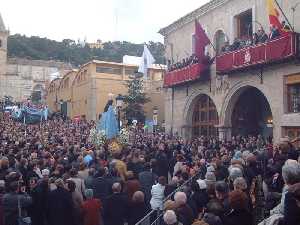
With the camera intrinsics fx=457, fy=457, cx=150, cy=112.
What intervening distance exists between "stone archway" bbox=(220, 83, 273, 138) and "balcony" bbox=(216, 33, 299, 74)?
177 centimetres

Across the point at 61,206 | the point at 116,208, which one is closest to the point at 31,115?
the point at 116,208

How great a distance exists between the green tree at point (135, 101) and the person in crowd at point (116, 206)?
2964cm

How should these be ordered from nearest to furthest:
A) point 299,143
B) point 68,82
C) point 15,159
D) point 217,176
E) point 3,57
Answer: point 217,176, point 15,159, point 299,143, point 68,82, point 3,57

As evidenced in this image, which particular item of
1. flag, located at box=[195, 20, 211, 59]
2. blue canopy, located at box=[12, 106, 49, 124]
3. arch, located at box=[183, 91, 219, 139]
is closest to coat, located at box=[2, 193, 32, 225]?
flag, located at box=[195, 20, 211, 59]

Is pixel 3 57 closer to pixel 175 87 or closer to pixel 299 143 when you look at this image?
pixel 175 87

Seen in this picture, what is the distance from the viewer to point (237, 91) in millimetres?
23750

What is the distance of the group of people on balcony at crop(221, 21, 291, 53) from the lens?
1956cm

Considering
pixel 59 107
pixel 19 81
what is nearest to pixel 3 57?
pixel 19 81

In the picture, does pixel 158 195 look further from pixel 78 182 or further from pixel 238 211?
pixel 238 211

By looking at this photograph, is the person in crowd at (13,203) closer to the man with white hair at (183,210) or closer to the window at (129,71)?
the man with white hair at (183,210)

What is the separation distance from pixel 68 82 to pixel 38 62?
40460 millimetres

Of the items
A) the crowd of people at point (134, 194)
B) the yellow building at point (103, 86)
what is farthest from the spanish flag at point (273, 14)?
the yellow building at point (103, 86)

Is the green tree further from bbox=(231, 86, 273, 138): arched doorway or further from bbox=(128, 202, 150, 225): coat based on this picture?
bbox=(128, 202, 150, 225): coat

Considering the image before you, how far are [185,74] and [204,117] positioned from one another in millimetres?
3047
